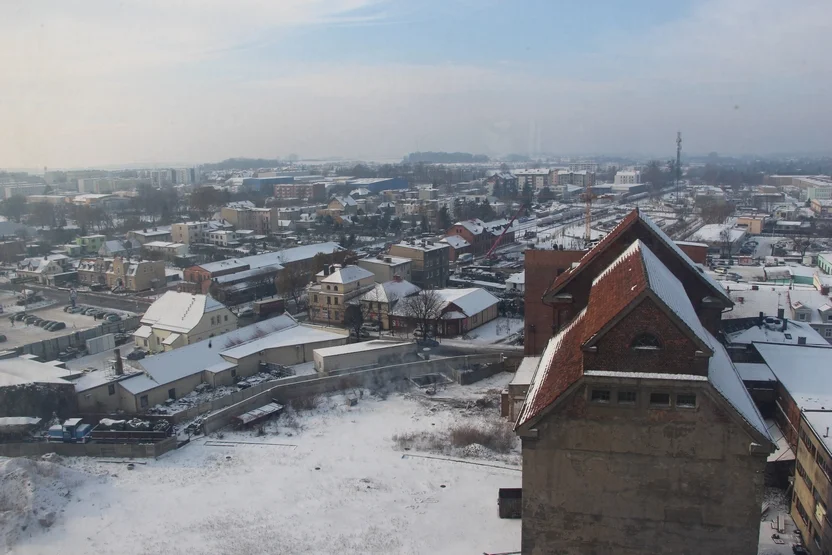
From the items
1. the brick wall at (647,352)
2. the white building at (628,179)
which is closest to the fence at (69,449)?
the brick wall at (647,352)

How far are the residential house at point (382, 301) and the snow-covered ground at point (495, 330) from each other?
153 inches

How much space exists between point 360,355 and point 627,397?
17.7 m

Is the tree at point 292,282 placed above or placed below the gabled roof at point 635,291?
below

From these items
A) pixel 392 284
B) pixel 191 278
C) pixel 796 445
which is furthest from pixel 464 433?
pixel 191 278

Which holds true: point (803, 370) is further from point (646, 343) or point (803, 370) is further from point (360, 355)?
point (360, 355)

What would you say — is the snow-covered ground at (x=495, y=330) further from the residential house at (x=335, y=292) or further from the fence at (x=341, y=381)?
the residential house at (x=335, y=292)

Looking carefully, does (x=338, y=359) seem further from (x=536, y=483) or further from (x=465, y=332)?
(x=536, y=483)

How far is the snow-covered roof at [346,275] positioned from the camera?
111 ft

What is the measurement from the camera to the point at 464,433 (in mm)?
19547

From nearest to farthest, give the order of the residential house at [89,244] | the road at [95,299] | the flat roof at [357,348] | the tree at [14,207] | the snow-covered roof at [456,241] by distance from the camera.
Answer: the flat roof at [357,348] < the road at [95,299] < the snow-covered roof at [456,241] < the residential house at [89,244] < the tree at [14,207]

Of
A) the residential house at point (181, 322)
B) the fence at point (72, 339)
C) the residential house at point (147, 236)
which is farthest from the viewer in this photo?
the residential house at point (147, 236)

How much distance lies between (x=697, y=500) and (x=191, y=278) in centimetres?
3669

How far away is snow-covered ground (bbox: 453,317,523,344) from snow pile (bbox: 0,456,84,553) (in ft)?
60.1

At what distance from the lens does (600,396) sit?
9.61 meters
